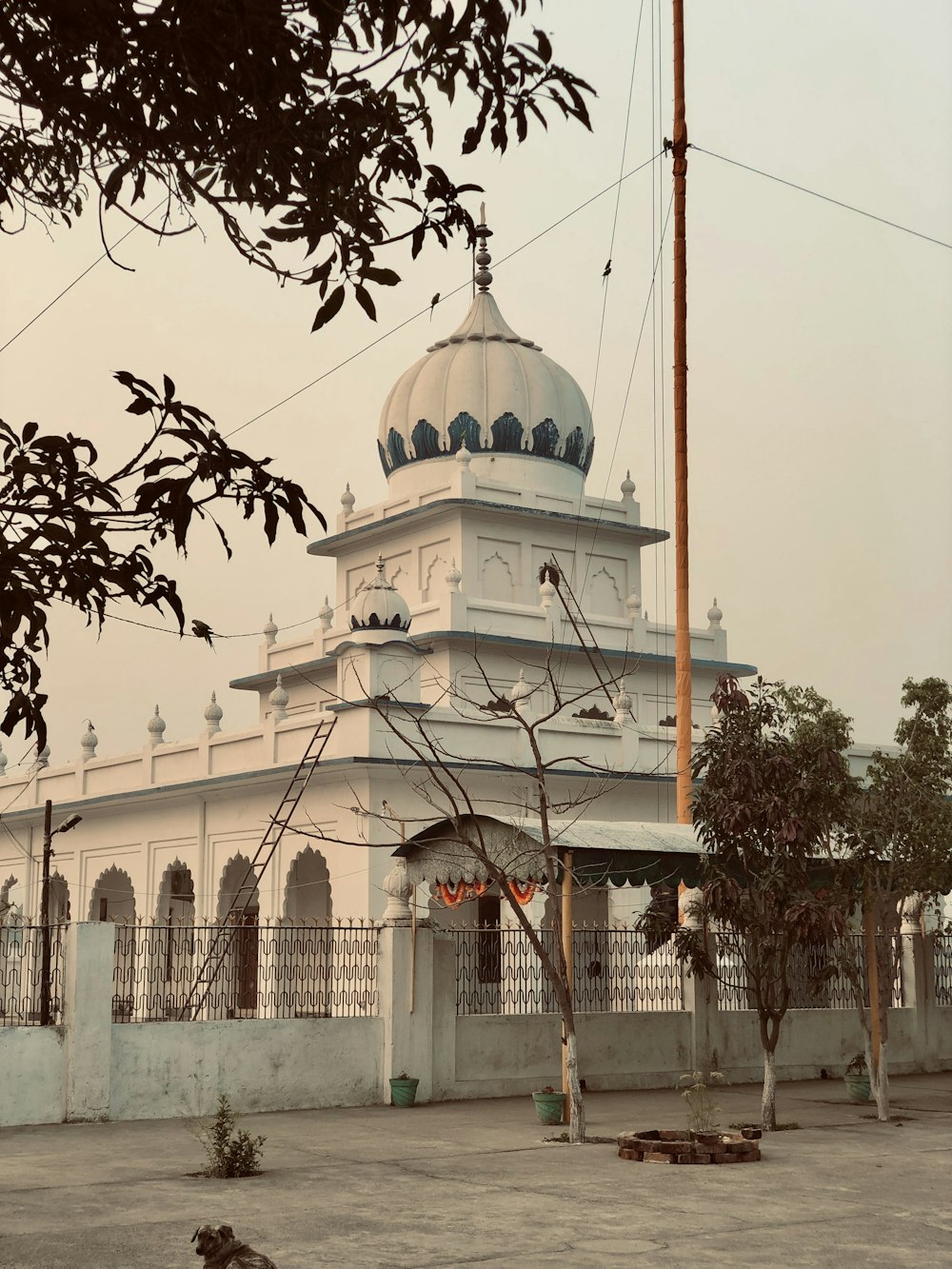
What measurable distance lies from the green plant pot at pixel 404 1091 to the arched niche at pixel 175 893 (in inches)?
399

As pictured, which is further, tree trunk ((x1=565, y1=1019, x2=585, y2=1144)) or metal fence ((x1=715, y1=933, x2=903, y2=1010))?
A: metal fence ((x1=715, y1=933, x2=903, y2=1010))

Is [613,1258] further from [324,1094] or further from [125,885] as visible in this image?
[125,885]

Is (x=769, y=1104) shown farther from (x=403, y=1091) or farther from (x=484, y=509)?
(x=484, y=509)

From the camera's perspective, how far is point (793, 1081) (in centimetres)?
1838

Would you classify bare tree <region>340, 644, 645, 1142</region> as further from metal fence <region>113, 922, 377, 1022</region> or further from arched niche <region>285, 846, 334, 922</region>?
arched niche <region>285, 846, 334, 922</region>

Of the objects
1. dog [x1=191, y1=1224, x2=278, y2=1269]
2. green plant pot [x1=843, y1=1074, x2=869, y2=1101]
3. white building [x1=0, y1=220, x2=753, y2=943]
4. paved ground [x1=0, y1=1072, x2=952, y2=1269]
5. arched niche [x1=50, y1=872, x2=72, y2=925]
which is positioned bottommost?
green plant pot [x1=843, y1=1074, x2=869, y2=1101]

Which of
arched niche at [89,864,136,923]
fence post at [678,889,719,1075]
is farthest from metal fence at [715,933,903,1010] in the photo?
arched niche at [89,864,136,923]

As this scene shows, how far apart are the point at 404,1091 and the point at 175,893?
39.3 feet

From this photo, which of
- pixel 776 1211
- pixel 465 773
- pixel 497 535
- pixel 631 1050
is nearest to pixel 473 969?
pixel 631 1050

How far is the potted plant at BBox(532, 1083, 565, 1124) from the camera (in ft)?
44.8

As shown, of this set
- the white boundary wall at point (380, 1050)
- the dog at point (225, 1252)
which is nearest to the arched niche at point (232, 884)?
the white boundary wall at point (380, 1050)

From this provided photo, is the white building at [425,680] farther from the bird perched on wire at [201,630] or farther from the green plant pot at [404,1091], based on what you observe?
the bird perched on wire at [201,630]

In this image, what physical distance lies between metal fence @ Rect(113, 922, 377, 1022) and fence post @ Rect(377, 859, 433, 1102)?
205 mm

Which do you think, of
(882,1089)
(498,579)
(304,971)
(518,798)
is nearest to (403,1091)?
(304,971)
